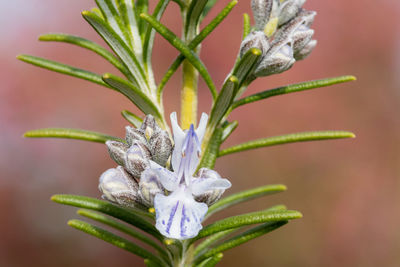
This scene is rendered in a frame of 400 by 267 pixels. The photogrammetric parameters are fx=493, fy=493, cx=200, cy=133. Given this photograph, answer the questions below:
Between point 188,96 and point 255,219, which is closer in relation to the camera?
point 255,219

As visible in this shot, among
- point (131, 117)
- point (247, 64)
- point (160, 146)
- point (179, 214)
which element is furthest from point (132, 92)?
point (179, 214)

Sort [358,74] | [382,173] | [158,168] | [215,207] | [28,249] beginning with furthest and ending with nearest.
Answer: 1. [358,74]
2. [382,173]
3. [28,249]
4. [215,207]
5. [158,168]

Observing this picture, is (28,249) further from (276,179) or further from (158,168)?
(158,168)

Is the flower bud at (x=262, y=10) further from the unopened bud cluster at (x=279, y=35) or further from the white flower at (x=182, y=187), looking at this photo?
the white flower at (x=182, y=187)

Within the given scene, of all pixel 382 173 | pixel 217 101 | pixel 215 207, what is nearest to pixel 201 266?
pixel 215 207

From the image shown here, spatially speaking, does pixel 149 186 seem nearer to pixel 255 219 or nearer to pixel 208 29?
pixel 255 219

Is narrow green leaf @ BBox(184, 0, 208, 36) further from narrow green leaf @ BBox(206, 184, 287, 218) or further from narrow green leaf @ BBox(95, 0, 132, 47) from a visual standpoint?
narrow green leaf @ BBox(206, 184, 287, 218)
